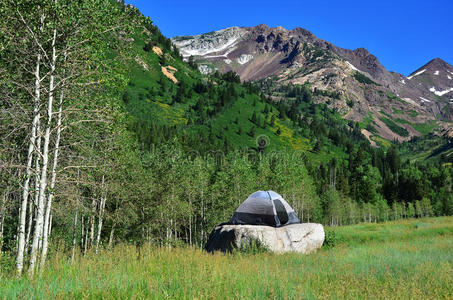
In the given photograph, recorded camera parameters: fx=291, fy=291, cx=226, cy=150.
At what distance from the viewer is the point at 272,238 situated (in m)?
18.2

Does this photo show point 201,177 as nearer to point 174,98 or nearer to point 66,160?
point 66,160

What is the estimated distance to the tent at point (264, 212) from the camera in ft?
73.8

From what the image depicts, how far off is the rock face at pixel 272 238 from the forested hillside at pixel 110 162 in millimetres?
7078

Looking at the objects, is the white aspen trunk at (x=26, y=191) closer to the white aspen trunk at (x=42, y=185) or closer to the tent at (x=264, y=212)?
the white aspen trunk at (x=42, y=185)

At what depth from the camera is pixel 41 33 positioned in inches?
396

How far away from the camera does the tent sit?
22484 millimetres

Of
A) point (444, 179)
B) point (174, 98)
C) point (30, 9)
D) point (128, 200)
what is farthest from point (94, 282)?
point (174, 98)

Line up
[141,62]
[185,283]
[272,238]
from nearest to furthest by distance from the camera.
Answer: [185,283] < [141,62] < [272,238]

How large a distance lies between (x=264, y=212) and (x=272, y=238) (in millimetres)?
4549

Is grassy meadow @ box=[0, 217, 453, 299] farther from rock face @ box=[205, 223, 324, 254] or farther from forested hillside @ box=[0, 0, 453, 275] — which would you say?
rock face @ box=[205, 223, 324, 254]

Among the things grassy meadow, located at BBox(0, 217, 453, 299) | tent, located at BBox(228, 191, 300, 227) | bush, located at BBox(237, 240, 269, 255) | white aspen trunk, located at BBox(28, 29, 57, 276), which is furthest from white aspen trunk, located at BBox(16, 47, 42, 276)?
tent, located at BBox(228, 191, 300, 227)

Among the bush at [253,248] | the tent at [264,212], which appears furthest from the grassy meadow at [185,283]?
the tent at [264,212]

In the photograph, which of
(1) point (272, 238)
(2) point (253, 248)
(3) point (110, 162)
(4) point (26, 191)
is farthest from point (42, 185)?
(1) point (272, 238)

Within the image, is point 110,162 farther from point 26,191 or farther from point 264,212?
point 264,212
